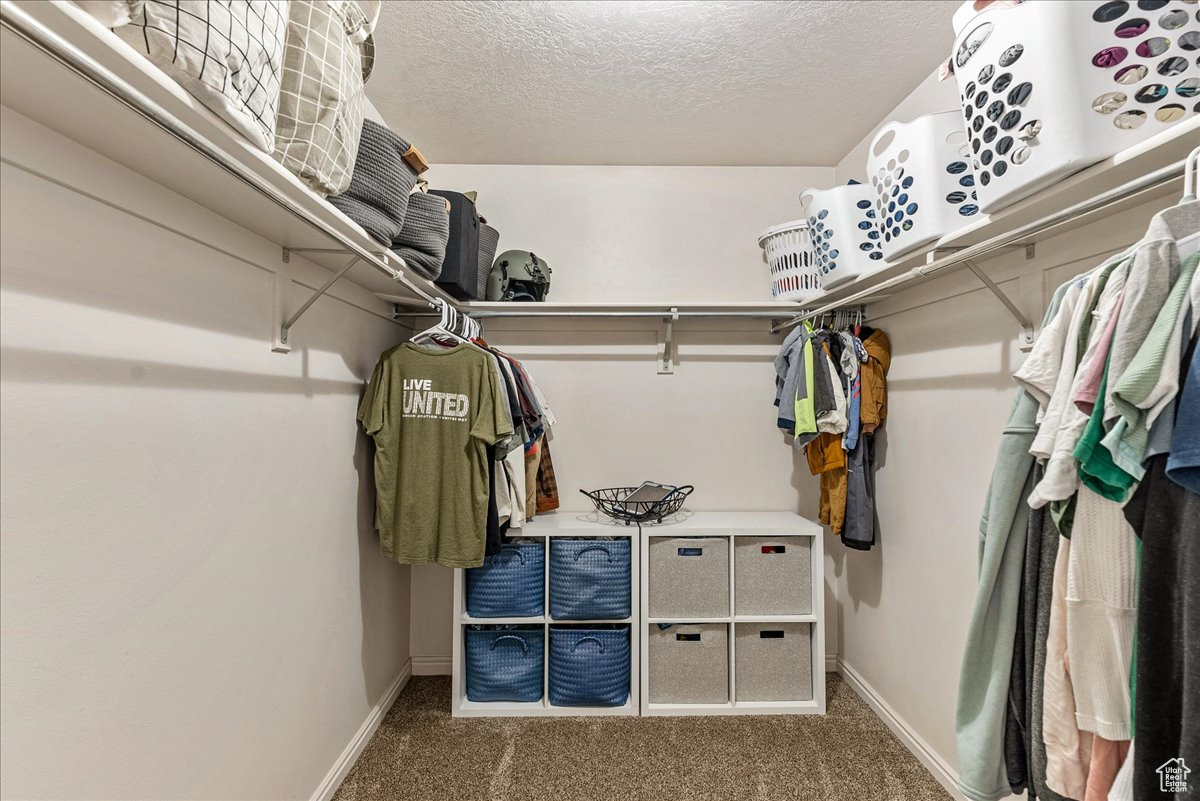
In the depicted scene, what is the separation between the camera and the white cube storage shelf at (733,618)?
218 cm

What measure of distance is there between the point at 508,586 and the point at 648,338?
1313 mm

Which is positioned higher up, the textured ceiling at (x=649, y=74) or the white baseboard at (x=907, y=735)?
the textured ceiling at (x=649, y=74)

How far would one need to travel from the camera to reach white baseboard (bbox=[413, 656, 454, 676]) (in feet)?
8.32

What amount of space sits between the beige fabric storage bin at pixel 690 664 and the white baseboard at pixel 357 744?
111cm

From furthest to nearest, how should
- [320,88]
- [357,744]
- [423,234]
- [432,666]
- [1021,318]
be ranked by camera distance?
1. [432,666]
2. [357,744]
3. [423,234]
4. [1021,318]
5. [320,88]

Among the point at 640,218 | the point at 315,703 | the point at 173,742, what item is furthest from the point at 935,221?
the point at 315,703

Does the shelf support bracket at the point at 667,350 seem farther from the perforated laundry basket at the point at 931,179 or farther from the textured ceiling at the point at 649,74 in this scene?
the perforated laundry basket at the point at 931,179

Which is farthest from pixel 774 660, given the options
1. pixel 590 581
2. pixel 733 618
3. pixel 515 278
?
pixel 515 278

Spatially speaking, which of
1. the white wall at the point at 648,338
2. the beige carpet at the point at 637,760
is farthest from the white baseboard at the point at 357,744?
the white wall at the point at 648,338

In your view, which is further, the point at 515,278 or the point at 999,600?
the point at 515,278

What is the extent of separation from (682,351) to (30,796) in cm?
236

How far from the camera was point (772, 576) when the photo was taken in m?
2.20

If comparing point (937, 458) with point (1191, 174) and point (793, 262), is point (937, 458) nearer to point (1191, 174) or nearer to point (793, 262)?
point (793, 262)

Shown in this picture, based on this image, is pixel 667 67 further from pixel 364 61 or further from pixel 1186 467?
pixel 1186 467
